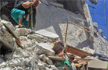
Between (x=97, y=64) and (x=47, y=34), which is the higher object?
(x=47, y=34)

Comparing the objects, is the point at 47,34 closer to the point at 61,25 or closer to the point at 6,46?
the point at 61,25

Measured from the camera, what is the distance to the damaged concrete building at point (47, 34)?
315 centimetres

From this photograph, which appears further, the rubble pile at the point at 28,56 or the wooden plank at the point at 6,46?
the wooden plank at the point at 6,46

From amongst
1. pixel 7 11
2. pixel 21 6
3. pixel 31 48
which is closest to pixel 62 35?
pixel 7 11

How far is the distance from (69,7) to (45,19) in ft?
9.66

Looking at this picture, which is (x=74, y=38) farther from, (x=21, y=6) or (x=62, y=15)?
(x=21, y=6)

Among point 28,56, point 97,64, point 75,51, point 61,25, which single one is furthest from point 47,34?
point 28,56

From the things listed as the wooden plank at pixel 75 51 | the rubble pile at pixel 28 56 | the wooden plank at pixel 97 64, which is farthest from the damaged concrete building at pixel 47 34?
the wooden plank at pixel 97 64

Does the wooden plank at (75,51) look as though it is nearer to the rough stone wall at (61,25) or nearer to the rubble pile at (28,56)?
the rubble pile at (28,56)

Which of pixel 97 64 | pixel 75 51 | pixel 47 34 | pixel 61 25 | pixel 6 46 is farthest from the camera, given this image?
pixel 61 25

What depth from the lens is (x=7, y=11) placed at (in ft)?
25.0

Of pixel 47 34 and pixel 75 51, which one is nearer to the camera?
pixel 75 51

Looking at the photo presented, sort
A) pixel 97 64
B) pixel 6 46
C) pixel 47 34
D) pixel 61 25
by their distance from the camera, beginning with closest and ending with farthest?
1. pixel 6 46
2. pixel 97 64
3. pixel 47 34
4. pixel 61 25

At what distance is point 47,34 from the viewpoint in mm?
5844
